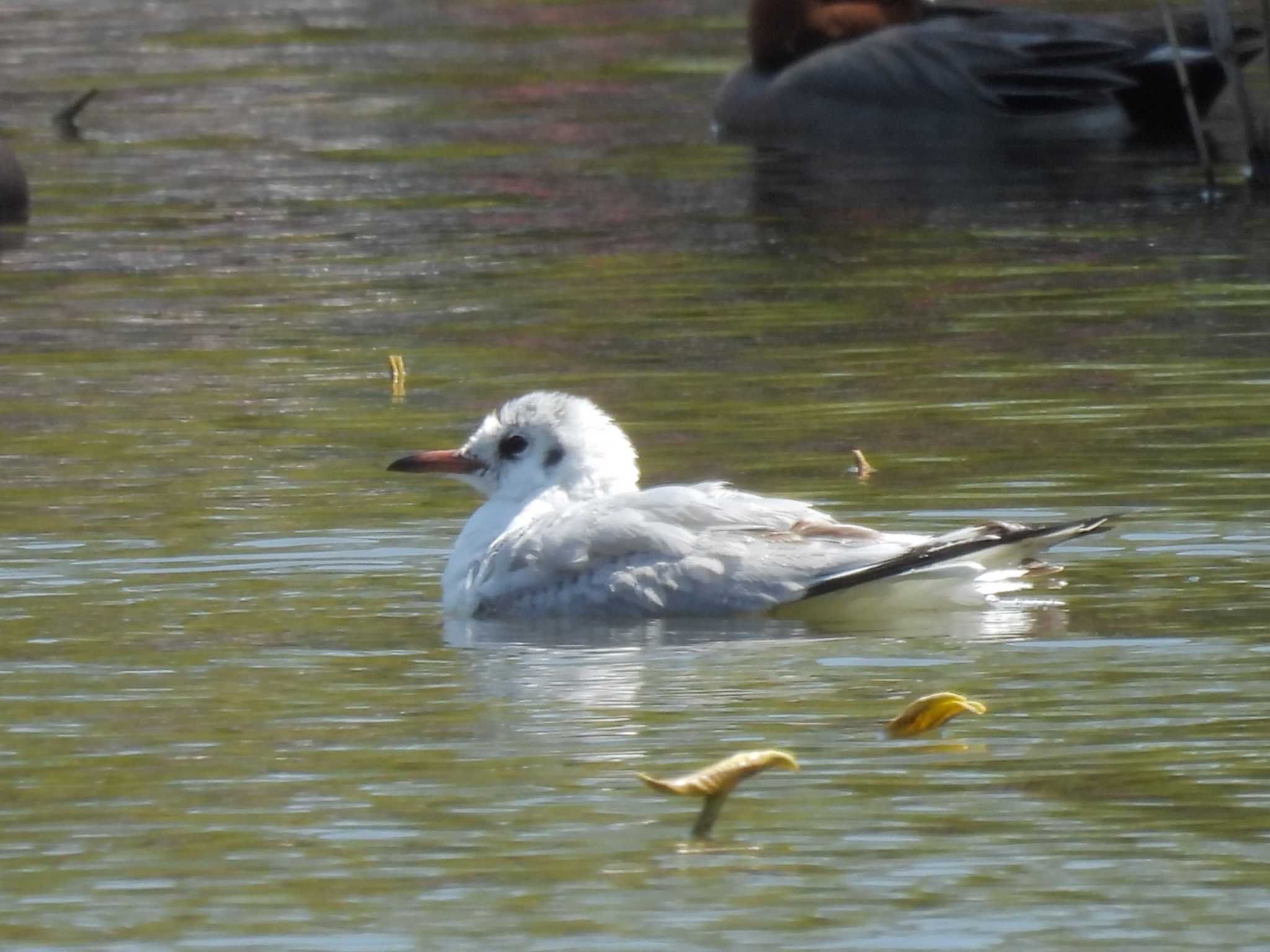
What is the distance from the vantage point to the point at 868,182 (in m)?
16.5

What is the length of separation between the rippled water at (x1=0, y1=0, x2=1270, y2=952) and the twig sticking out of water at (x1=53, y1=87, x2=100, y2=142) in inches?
26.9

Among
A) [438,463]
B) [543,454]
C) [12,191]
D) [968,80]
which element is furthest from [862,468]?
[968,80]

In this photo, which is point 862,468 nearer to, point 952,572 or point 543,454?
point 543,454

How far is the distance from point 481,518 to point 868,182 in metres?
8.32

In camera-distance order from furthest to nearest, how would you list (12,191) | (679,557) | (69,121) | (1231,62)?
(69,121)
(12,191)
(1231,62)
(679,557)

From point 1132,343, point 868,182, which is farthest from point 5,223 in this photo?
point 1132,343

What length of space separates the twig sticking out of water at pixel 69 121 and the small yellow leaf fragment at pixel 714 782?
13486 millimetres

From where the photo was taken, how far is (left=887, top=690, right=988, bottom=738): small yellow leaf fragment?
6.60m

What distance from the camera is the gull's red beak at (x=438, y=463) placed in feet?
27.7

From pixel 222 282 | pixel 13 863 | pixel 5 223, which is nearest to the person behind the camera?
pixel 13 863

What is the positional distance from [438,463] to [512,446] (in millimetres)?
215

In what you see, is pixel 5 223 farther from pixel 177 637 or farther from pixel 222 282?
pixel 177 637

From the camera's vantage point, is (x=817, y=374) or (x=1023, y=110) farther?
(x=1023, y=110)

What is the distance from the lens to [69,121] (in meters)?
19.2
